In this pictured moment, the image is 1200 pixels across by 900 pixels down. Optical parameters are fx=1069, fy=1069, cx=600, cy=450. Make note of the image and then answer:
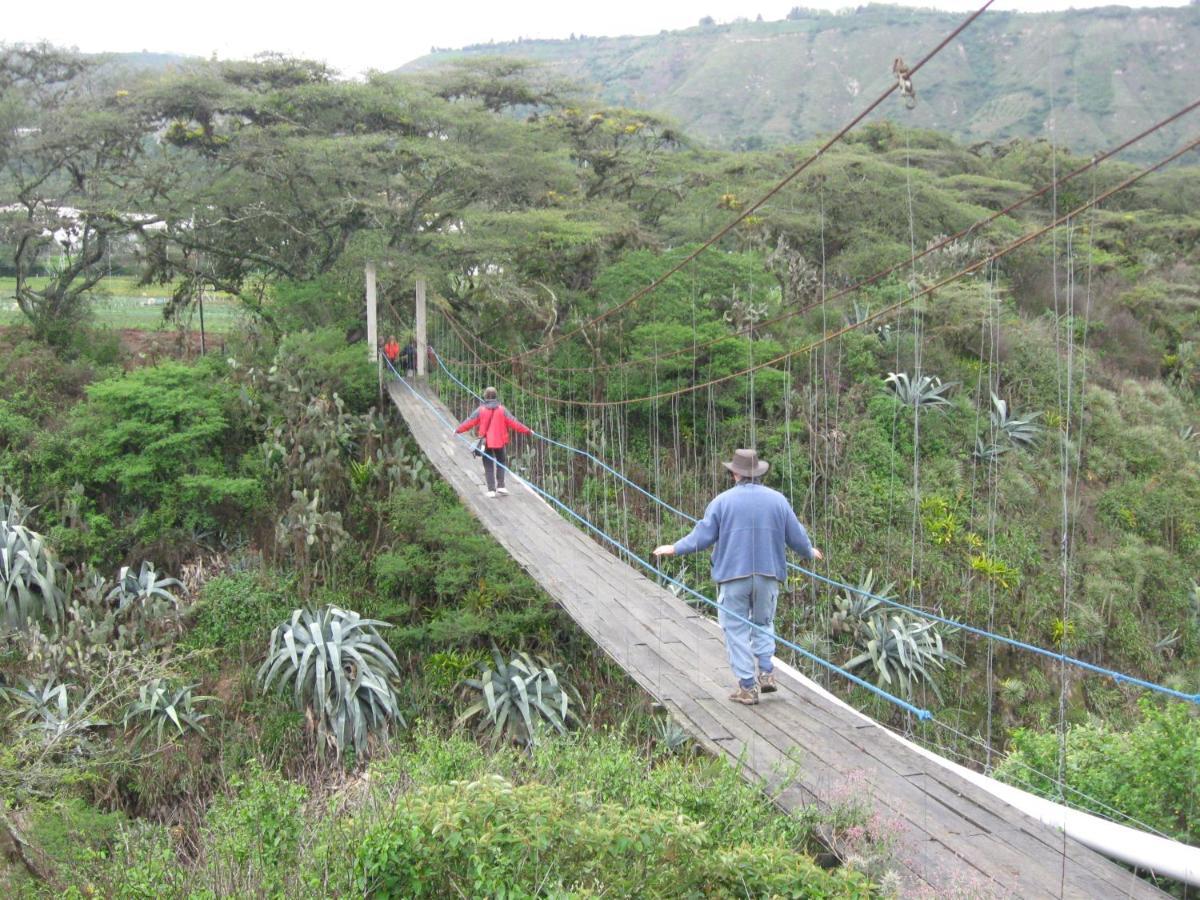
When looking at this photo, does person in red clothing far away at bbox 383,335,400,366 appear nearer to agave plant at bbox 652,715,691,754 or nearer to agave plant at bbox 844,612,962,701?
agave plant at bbox 844,612,962,701

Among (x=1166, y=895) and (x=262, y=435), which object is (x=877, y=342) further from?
(x=1166, y=895)

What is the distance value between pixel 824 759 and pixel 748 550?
0.71 metres

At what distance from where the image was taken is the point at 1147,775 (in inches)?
161

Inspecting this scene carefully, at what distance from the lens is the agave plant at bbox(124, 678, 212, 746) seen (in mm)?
6383

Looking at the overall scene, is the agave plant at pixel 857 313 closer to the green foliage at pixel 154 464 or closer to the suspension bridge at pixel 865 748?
the suspension bridge at pixel 865 748

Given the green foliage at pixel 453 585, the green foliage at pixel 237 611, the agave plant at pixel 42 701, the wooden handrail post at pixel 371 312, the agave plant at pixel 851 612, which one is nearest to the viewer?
the agave plant at pixel 42 701

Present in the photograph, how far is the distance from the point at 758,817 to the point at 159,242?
9506 millimetres

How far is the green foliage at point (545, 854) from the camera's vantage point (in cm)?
259

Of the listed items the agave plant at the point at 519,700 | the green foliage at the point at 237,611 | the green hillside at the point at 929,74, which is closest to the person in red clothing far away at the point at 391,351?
the green foliage at the point at 237,611

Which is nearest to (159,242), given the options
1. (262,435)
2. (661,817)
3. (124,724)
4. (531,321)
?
(262,435)

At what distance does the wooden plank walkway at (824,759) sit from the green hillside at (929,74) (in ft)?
96.9

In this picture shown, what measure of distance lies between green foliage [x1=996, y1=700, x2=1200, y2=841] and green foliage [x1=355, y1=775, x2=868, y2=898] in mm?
1628

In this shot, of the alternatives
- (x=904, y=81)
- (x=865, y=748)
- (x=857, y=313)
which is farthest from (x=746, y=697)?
(x=857, y=313)

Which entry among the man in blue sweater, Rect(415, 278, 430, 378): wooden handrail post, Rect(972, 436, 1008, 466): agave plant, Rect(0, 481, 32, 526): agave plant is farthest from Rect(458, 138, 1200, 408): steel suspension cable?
Rect(0, 481, 32, 526): agave plant
